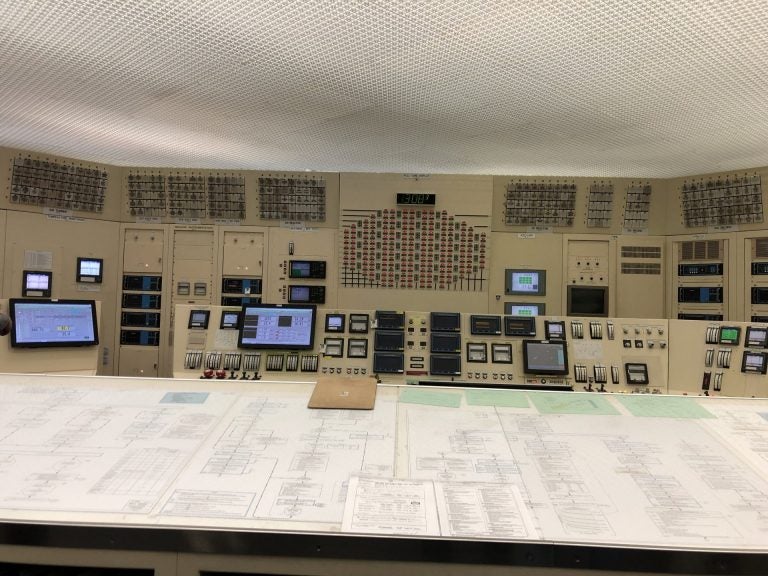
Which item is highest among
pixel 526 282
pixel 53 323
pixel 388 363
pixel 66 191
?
pixel 66 191

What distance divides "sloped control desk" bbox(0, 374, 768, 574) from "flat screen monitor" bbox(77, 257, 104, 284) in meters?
3.14

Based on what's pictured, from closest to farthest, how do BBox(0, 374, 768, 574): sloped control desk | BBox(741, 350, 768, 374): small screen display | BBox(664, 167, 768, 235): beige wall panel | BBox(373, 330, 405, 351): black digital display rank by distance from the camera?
1. BBox(0, 374, 768, 574): sloped control desk
2. BBox(741, 350, 768, 374): small screen display
3. BBox(373, 330, 405, 351): black digital display
4. BBox(664, 167, 768, 235): beige wall panel

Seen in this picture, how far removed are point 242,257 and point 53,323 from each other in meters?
1.60

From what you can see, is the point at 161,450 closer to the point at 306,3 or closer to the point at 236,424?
the point at 236,424

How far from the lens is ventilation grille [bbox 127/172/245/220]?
419 cm

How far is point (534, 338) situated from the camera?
302cm

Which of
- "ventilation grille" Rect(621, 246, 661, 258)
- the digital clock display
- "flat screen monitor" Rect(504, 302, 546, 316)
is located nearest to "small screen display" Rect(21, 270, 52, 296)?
the digital clock display

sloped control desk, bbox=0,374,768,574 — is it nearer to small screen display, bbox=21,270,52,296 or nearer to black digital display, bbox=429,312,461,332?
black digital display, bbox=429,312,461,332

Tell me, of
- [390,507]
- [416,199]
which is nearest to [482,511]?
[390,507]

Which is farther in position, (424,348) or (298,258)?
(298,258)

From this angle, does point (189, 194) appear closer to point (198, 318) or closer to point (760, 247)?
point (198, 318)

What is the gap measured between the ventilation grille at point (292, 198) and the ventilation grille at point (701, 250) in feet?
11.2

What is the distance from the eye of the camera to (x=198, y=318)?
10.2 feet

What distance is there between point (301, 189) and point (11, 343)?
8.25 feet
